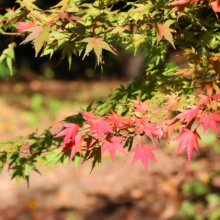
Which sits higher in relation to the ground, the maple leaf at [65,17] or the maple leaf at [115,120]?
the maple leaf at [65,17]

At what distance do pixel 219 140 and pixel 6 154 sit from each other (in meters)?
3.90

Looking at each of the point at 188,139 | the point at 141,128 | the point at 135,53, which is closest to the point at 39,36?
the point at 135,53

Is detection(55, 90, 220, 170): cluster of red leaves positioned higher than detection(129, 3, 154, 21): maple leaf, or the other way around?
detection(129, 3, 154, 21): maple leaf

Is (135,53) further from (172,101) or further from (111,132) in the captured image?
(111,132)

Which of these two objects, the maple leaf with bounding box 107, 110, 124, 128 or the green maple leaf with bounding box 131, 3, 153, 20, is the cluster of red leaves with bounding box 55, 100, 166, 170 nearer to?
the maple leaf with bounding box 107, 110, 124, 128

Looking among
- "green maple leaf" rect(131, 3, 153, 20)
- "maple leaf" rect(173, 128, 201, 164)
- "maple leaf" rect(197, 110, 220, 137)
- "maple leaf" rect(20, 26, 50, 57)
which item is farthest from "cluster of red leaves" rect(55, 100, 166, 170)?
"green maple leaf" rect(131, 3, 153, 20)

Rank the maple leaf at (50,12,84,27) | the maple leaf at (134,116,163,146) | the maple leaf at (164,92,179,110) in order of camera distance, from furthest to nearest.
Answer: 1. the maple leaf at (164,92,179,110)
2. the maple leaf at (134,116,163,146)
3. the maple leaf at (50,12,84,27)

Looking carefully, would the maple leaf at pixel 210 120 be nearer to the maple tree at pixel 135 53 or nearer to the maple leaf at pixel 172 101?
the maple tree at pixel 135 53

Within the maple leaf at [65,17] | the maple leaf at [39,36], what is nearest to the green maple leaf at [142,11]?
the maple leaf at [65,17]

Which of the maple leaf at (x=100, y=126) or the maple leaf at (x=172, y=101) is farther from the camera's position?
the maple leaf at (x=172, y=101)

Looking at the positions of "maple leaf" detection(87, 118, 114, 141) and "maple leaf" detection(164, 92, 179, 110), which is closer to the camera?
"maple leaf" detection(87, 118, 114, 141)

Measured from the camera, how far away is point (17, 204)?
3.83 metres

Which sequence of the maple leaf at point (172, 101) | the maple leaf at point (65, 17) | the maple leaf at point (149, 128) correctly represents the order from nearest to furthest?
1. the maple leaf at point (65, 17)
2. the maple leaf at point (149, 128)
3. the maple leaf at point (172, 101)

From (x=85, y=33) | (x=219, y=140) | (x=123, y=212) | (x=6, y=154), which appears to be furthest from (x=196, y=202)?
(x=85, y=33)
